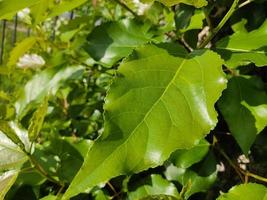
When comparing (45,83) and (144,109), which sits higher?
(144,109)

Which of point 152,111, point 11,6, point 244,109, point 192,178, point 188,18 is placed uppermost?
point 11,6

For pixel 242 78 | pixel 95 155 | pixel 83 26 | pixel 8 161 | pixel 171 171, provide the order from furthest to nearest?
pixel 83 26, pixel 171 171, pixel 242 78, pixel 8 161, pixel 95 155

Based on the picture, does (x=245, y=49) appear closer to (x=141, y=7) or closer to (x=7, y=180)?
(x=141, y=7)

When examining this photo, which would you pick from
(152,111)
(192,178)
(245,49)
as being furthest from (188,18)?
(152,111)

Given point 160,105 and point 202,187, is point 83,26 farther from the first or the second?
point 160,105

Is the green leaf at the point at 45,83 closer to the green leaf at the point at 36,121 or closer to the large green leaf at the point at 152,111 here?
the green leaf at the point at 36,121

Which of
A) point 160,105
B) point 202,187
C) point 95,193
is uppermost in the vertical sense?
point 160,105

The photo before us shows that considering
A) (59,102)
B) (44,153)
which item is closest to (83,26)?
(59,102)
